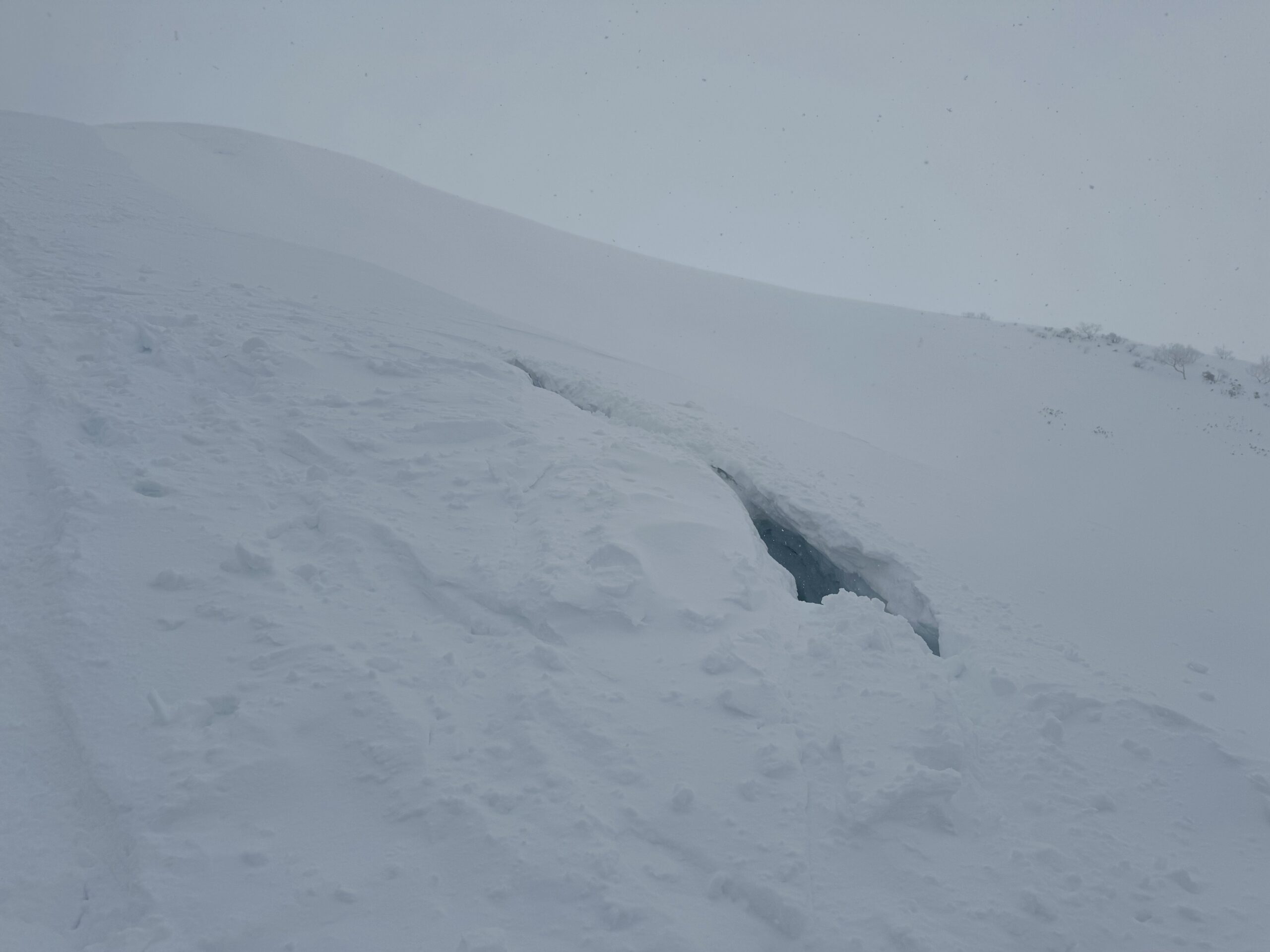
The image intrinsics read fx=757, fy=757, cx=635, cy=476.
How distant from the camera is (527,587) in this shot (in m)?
3.99

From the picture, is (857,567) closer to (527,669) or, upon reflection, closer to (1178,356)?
(527,669)

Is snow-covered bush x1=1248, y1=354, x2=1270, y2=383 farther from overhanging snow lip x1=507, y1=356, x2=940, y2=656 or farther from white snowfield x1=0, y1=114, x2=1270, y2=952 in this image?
overhanging snow lip x1=507, y1=356, x2=940, y2=656

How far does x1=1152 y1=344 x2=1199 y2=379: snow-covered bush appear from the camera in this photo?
15842 mm

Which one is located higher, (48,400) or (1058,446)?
(1058,446)

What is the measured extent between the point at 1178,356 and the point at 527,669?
1771 cm

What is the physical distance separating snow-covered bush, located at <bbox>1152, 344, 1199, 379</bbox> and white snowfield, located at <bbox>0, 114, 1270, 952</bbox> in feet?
32.1

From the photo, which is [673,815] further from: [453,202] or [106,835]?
[453,202]

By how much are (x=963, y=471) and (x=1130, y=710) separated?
620 cm

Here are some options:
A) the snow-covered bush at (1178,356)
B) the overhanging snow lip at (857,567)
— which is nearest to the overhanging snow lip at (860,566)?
the overhanging snow lip at (857,567)

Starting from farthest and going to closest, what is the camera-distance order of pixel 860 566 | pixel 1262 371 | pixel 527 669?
pixel 1262 371, pixel 860 566, pixel 527 669

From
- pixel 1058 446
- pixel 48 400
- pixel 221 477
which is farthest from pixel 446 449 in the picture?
pixel 1058 446

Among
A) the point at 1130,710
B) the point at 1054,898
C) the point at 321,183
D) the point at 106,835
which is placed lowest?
the point at 106,835

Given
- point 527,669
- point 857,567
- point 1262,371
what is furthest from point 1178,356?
point 527,669

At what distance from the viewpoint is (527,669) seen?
3.50 metres
